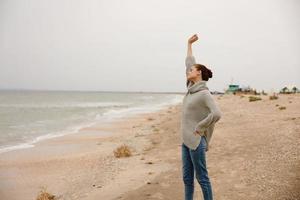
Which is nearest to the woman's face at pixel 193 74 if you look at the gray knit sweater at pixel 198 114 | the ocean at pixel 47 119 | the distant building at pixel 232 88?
the gray knit sweater at pixel 198 114

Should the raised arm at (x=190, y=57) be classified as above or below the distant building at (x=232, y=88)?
above

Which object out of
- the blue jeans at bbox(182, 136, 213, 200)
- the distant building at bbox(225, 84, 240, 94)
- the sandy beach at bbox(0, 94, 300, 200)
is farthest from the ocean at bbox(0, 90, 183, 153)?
the distant building at bbox(225, 84, 240, 94)

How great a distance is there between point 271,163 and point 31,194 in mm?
5453

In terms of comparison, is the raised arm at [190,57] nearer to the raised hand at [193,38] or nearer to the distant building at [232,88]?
the raised hand at [193,38]

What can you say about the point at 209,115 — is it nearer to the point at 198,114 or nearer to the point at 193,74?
the point at 198,114

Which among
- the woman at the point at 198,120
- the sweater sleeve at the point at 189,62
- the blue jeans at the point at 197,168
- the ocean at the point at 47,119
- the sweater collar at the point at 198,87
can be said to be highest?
the sweater sleeve at the point at 189,62

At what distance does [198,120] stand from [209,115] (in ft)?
0.75

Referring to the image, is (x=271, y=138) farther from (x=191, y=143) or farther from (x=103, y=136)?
(x=103, y=136)

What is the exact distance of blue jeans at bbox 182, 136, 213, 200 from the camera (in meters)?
4.52

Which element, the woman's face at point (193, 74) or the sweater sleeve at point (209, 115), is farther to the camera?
the woman's face at point (193, 74)

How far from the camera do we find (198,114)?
14.9ft

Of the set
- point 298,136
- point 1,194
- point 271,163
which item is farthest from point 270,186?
point 1,194

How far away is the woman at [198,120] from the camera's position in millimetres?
4434

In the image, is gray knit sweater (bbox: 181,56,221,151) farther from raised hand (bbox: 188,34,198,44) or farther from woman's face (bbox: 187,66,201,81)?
raised hand (bbox: 188,34,198,44)
